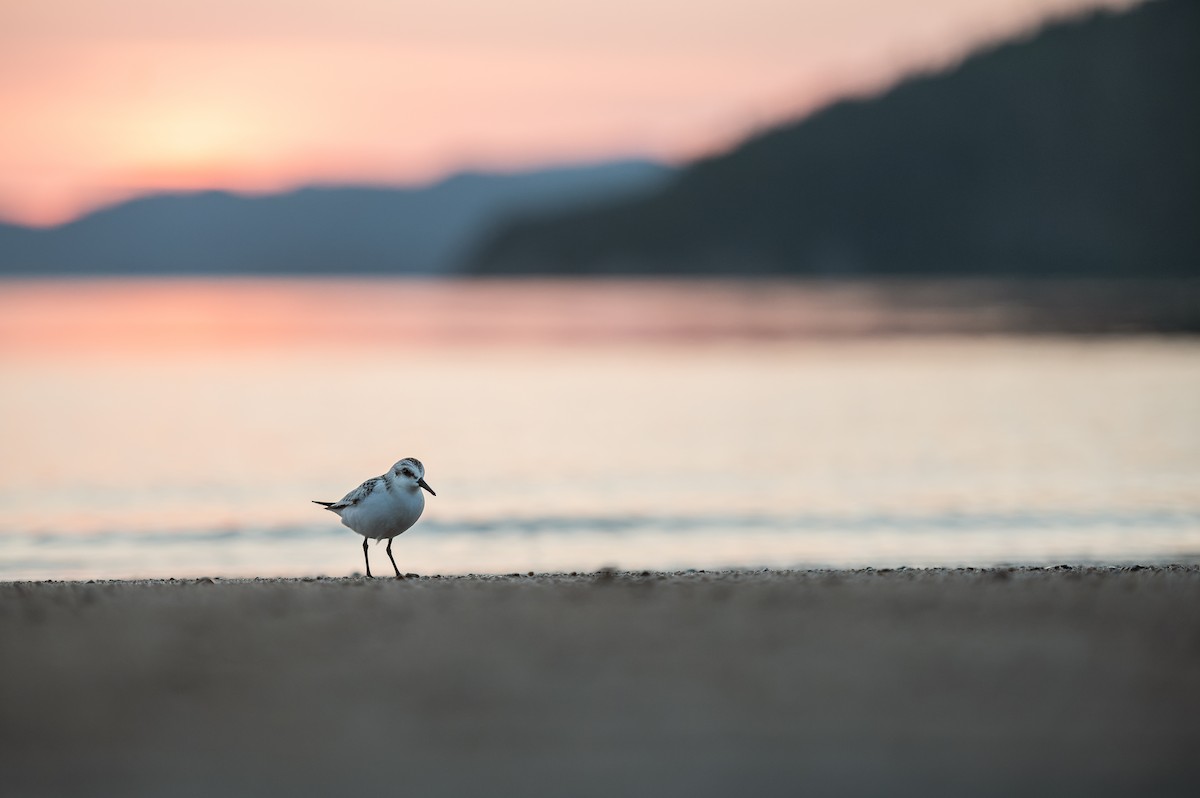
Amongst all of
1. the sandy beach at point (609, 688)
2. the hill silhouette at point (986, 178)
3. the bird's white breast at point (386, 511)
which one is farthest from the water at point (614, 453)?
the hill silhouette at point (986, 178)

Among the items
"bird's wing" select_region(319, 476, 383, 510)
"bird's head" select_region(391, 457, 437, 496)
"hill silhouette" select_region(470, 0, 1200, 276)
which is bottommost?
"bird's wing" select_region(319, 476, 383, 510)

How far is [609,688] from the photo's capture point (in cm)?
696

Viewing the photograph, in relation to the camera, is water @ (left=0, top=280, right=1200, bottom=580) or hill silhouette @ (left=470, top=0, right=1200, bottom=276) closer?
water @ (left=0, top=280, right=1200, bottom=580)

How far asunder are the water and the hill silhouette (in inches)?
4332

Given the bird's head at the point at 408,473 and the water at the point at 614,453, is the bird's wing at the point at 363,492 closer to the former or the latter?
the bird's head at the point at 408,473

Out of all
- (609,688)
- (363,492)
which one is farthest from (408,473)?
(609,688)

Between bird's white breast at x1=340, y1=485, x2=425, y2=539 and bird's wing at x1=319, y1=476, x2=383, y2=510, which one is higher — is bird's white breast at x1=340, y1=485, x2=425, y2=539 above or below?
below

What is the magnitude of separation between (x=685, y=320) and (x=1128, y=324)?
1917 centimetres

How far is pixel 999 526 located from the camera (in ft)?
47.4

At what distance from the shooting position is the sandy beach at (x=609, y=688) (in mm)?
5879

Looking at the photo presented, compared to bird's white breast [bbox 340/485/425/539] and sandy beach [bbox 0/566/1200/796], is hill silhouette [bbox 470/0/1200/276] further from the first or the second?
sandy beach [bbox 0/566/1200/796]

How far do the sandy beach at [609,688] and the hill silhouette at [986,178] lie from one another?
136260 millimetres

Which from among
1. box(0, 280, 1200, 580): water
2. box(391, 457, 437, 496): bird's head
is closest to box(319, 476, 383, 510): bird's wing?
box(391, 457, 437, 496): bird's head

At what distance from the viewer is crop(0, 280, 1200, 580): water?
13469 millimetres
